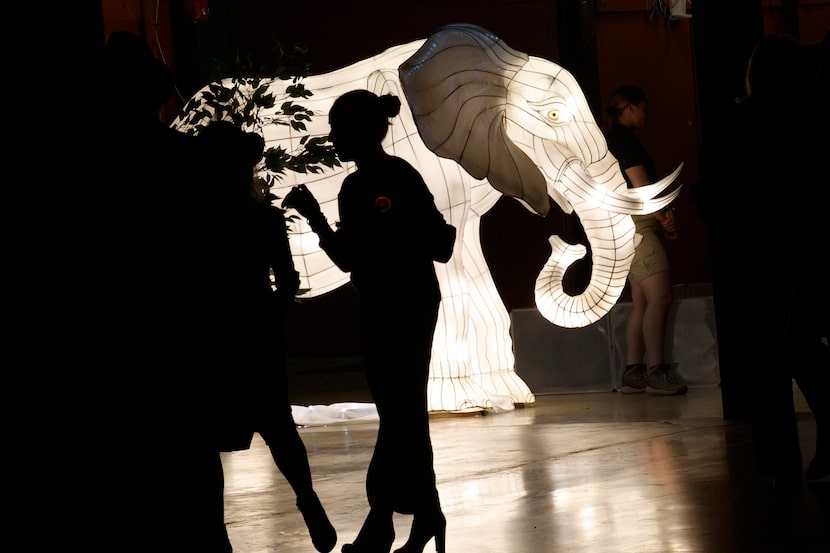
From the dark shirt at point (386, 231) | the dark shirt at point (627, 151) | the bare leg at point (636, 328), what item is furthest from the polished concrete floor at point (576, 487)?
the dark shirt at point (627, 151)

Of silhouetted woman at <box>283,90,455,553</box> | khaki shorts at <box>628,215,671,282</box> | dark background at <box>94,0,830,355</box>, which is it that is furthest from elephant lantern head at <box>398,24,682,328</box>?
dark background at <box>94,0,830,355</box>

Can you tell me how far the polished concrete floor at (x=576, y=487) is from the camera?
396 cm

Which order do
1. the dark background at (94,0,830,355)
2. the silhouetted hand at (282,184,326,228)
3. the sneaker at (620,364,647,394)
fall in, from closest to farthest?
1. the silhouetted hand at (282,184,326,228)
2. the sneaker at (620,364,647,394)
3. the dark background at (94,0,830,355)

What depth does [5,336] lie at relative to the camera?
2.62m

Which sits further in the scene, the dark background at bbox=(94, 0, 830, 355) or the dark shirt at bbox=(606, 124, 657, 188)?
the dark background at bbox=(94, 0, 830, 355)

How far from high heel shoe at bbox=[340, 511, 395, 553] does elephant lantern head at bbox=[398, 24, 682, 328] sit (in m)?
3.39

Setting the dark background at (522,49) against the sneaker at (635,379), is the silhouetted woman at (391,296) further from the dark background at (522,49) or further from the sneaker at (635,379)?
the dark background at (522,49)

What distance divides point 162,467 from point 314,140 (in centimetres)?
348

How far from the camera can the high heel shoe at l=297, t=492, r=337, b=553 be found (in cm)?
382

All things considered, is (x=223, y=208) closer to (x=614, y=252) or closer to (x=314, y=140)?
(x=314, y=140)

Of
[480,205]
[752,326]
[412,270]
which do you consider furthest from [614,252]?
[412,270]

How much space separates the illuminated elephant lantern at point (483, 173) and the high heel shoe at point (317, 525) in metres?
3.34

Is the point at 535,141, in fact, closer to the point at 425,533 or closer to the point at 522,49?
Result: the point at 425,533

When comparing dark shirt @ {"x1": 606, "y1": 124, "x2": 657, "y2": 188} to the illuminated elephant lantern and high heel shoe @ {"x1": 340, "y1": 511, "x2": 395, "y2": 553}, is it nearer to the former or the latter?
the illuminated elephant lantern
